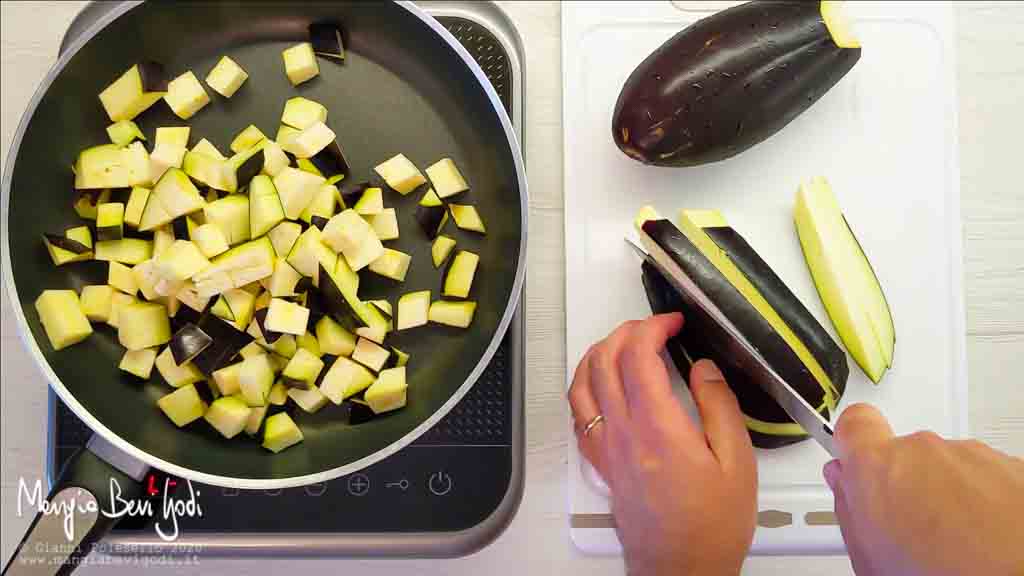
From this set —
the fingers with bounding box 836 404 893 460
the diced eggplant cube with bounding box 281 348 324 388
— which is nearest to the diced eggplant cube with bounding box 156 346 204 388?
the diced eggplant cube with bounding box 281 348 324 388

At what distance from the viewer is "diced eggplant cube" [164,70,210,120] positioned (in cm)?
102

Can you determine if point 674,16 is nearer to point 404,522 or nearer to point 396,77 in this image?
point 396,77

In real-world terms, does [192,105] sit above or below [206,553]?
above

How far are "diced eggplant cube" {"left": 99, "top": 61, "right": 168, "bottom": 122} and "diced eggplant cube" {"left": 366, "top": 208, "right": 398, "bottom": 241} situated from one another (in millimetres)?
339

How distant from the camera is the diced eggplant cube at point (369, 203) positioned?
987 millimetres

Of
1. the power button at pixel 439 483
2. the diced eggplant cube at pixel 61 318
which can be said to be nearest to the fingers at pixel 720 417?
the power button at pixel 439 483

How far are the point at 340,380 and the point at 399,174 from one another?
272mm

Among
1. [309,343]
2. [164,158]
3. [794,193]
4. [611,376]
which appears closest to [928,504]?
[611,376]

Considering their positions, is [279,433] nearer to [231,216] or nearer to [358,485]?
[358,485]

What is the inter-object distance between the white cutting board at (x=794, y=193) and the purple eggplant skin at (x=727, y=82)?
77 millimetres

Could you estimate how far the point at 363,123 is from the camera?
105 centimetres

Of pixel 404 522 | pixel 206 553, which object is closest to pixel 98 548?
pixel 206 553

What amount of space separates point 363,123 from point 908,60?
2.52 ft

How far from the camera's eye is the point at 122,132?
102cm
